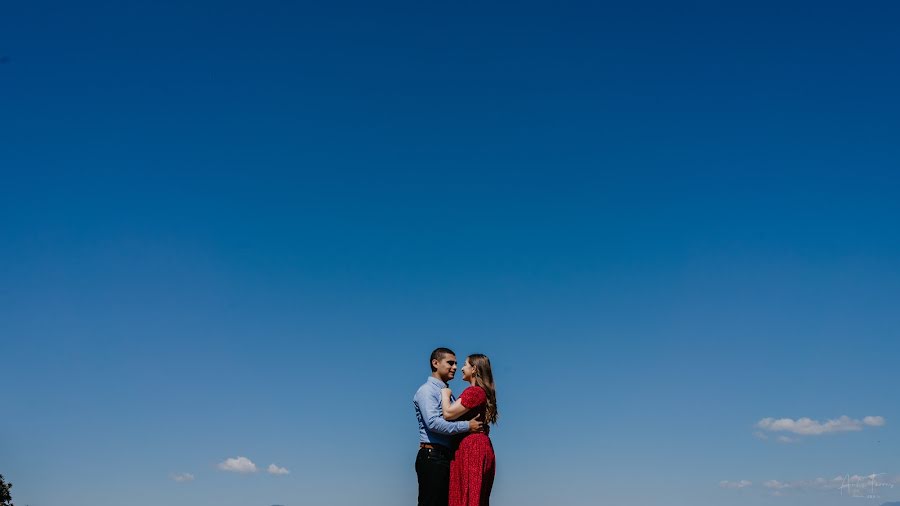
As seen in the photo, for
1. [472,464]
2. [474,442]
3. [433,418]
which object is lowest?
[472,464]

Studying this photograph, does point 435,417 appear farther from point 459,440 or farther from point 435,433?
point 459,440

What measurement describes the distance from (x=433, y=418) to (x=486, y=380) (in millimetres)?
948

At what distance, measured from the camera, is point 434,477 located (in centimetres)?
1183

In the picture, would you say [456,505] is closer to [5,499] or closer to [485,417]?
[485,417]

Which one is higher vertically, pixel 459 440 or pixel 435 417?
pixel 435 417

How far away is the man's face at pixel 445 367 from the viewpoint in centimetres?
1211

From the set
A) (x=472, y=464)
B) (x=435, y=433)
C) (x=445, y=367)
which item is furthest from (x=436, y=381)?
(x=472, y=464)

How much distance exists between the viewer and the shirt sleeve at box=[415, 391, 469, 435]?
1169cm

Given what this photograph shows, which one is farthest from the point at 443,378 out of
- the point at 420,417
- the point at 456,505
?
the point at 456,505

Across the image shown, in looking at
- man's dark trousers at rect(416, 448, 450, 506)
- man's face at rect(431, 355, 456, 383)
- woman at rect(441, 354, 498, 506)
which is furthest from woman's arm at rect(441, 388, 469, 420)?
man's dark trousers at rect(416, 448, 450, 506)

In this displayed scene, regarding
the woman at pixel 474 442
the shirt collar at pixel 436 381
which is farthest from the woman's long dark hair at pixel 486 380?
the shirt collar at pixel 436 381

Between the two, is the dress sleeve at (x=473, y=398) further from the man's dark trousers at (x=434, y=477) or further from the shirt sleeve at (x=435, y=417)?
the man's dark trousers at (x=434, y=477)

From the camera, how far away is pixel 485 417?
11898 mm

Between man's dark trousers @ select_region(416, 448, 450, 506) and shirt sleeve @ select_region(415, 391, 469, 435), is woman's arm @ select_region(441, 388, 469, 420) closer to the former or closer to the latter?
shirt sleeve @ select_region(415, 391, 469, 435)
